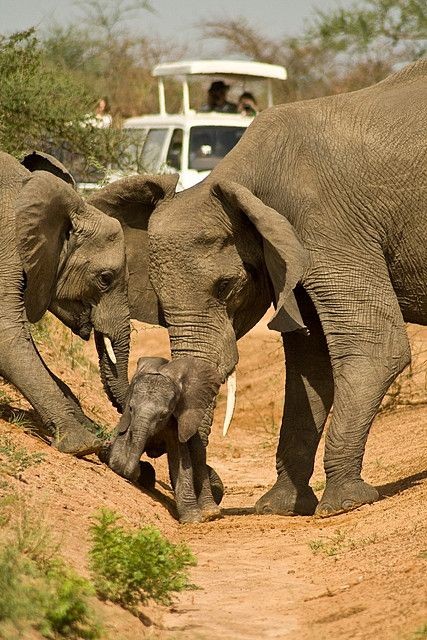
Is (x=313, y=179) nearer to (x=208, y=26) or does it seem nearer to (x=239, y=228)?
(x=239, y=228)

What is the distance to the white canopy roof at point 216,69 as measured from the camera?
22344mm

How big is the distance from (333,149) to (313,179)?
0.67 feet

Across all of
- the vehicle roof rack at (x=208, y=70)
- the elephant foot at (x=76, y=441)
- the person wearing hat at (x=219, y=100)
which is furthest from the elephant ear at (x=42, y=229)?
the person wearing hat at (x=219, y=100)

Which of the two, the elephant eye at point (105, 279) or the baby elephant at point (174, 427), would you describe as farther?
the elephant eye at point (105, 279)

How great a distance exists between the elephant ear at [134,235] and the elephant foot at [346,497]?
159 cm

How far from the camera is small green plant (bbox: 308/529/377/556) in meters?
7.38

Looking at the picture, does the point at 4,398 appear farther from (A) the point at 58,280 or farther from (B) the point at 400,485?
(B) the point at 400,485

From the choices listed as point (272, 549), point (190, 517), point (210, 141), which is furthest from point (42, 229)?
point (210, 141)

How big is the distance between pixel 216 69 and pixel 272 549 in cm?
1580

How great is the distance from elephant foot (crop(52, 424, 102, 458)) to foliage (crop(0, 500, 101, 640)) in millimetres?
2960

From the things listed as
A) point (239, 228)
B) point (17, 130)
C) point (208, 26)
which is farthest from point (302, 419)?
point (208, 26)

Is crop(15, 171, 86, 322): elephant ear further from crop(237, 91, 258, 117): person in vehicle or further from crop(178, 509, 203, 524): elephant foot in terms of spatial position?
crop(237, 91, 258, 117): person in vehicle

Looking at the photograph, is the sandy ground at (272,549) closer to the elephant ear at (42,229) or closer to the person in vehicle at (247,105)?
the elephant ear at (42,229)

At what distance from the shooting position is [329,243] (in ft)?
28.5
